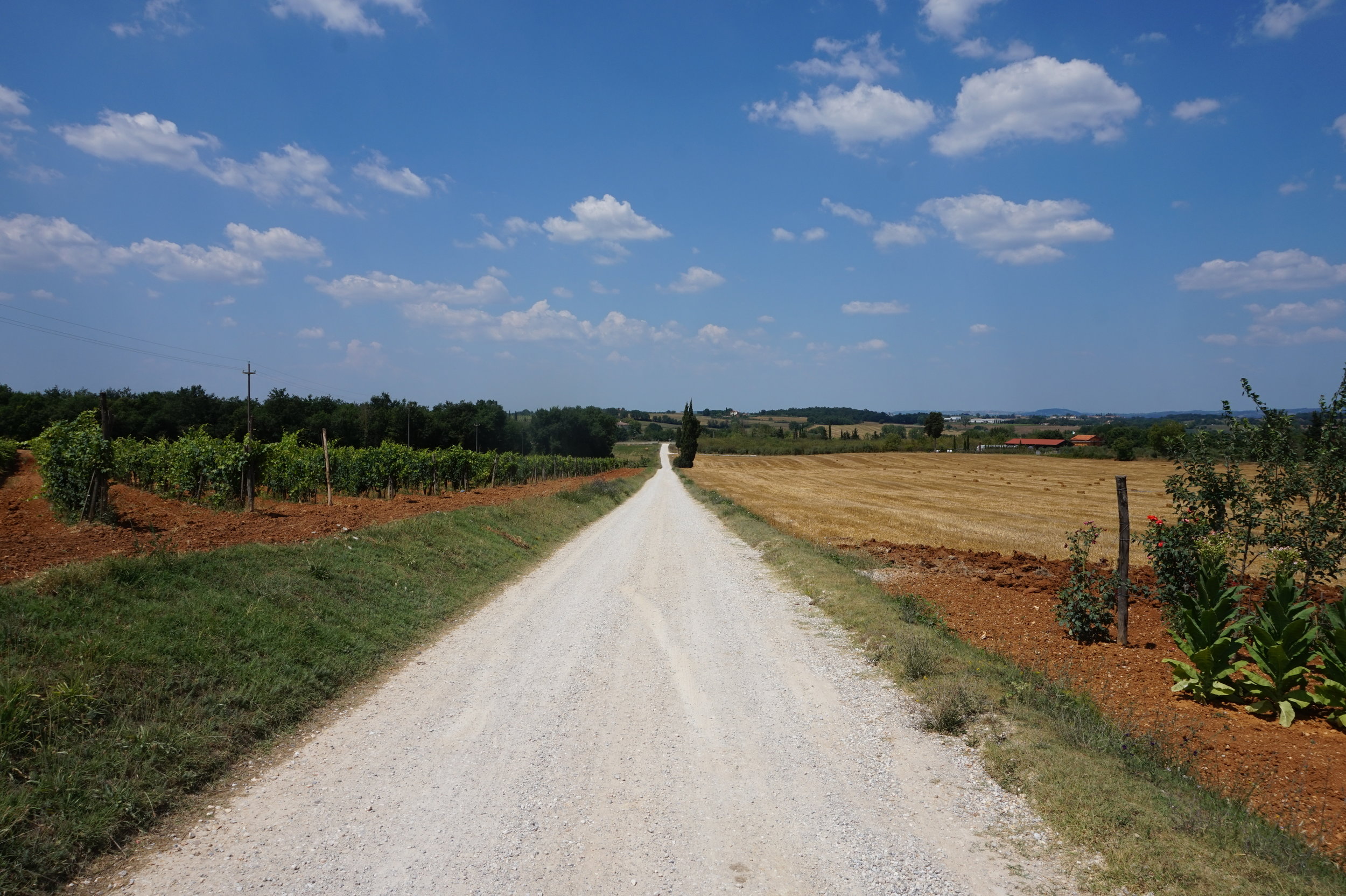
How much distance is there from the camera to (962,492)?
153 feet

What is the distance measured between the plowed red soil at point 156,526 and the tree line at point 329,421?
93.2 ft

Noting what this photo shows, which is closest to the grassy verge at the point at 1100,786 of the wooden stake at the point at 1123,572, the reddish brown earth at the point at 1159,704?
the reddish brown earth at the point at 1159,704

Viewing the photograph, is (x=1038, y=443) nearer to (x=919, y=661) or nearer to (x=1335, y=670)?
(x=1335, y=670)

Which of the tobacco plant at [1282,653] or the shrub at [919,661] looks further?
the shrub at [919,661]

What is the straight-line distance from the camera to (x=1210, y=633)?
7133 mm

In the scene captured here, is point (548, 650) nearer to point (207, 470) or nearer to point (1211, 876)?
point (1211, 876)

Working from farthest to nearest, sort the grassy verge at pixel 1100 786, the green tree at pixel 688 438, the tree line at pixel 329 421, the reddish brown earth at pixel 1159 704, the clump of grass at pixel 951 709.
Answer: the green tree at pixel 688 438 → the tree line at pixel 329 421 → the clump of grass at pixel 951 709 → the reddish brown earth at pixel 1159 704 → the grassy verge at pixel 1100 786

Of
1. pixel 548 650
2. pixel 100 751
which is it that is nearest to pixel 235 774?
pixel 100 751

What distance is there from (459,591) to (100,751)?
7.22 metres

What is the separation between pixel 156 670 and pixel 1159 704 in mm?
9819

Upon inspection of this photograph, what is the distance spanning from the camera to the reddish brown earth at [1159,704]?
5.09 meters

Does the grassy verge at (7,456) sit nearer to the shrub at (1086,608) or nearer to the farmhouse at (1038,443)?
the shrub at (1086,608)

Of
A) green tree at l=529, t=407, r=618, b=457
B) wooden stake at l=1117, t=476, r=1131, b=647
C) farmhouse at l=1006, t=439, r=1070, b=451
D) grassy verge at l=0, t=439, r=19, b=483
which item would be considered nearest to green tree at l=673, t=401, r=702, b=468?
green tree at l=529, t=407, r=618, b=457

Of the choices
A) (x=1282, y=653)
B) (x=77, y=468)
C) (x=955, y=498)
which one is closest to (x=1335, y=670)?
(x=1282, y=653)
